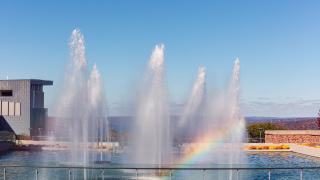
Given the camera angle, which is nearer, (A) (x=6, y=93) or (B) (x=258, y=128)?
(B) (x=258, y=128)

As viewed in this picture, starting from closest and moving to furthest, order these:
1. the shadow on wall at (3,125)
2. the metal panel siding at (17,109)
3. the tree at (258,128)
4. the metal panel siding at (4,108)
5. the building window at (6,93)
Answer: the tree at (258,128)
the metal panel siding at (17,109)
the shadow on wall at (3,125)
the metal panel siding at (4,108)
the building window at (6,93)

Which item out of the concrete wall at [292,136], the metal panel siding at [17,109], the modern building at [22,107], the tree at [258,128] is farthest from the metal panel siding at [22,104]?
the concrete wall at [292,136]

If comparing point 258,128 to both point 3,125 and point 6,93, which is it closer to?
point 3,125

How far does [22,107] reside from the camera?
208 feet

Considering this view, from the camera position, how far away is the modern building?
6294cm

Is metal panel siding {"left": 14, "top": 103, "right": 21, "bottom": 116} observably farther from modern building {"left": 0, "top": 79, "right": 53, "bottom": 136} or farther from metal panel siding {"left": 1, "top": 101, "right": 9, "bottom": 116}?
metal panel siding {"left": 1, "top": 101, "right": 9, "bottom": 116}

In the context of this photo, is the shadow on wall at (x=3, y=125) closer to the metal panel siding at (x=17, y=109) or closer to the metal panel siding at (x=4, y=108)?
the metal panel siding at (x=4, y=108)

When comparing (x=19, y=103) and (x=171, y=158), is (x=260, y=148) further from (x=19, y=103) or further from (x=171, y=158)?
(x=19, y=103)

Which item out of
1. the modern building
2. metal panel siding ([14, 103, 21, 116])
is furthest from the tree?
metal panel siding ([14, 103, 21, 116])

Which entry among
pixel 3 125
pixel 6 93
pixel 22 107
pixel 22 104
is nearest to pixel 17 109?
pixel 22 107

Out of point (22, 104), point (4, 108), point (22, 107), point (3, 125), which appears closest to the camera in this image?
point (22, 107)

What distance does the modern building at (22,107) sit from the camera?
62.9m

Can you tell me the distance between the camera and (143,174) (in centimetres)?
2372

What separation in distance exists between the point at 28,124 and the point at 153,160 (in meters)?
38.9
